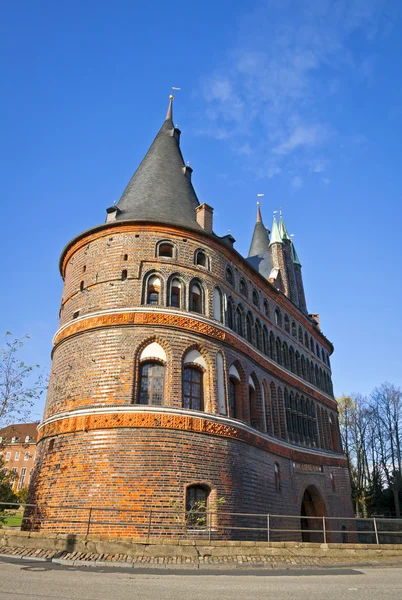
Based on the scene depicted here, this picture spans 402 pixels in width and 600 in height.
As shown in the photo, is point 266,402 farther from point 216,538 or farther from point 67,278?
point 67,278

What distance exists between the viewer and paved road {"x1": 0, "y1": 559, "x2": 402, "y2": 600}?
7.43 meters

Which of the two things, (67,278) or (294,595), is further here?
(67,278)

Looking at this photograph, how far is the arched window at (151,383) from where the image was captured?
15922mm

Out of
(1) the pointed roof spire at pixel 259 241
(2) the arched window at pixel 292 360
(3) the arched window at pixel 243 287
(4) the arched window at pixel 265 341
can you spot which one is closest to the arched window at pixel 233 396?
(4) the arched window at pixel 265 341

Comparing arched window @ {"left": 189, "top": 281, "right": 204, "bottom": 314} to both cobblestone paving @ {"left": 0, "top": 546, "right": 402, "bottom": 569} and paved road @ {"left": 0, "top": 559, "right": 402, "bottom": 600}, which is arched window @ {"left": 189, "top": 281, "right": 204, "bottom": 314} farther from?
paved road @ {"left": 0, "top": 559, "right": 402, "bottom": 600}

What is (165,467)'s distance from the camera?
14.5 metres

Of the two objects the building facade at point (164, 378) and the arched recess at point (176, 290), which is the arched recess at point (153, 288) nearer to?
the building facade at point (164, 378)

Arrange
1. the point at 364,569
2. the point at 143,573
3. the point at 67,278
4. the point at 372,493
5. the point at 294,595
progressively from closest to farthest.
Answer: the point at 294,595 → the point at 143,573 → the point at 364,569 → the point at 67,278 → the point at 372,493

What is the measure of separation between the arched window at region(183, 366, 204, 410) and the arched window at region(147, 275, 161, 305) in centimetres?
287

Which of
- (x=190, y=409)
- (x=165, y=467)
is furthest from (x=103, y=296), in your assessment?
(x=165, y=467)

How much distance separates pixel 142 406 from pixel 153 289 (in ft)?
15.6

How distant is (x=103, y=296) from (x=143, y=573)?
9932 mm

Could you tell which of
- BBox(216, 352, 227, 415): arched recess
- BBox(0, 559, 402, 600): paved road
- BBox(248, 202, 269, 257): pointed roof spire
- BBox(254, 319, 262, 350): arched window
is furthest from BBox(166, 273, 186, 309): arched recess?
BBox(248, 202, 269, 257): pointed roof spire

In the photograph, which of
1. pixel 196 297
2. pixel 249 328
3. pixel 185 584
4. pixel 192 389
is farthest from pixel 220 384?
pixel 185 584
